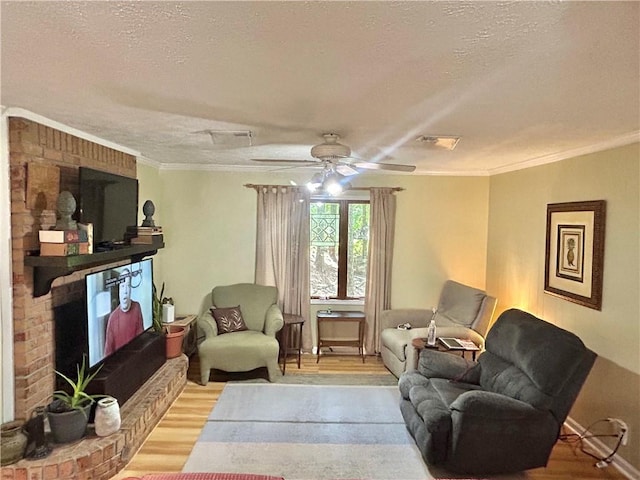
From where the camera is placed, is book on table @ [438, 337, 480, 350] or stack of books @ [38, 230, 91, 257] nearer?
stack of books @ [38, 230, 91, 257]

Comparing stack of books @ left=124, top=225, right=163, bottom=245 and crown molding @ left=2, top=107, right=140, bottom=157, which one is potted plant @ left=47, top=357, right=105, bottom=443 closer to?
stack of books @ left=124, top=225, right=163, bottom=245

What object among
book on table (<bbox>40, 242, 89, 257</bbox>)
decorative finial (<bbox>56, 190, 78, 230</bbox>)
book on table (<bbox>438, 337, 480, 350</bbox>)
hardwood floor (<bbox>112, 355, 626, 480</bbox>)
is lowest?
hardwood floor (<bbox>112, 355, 626, 480</bbox>)

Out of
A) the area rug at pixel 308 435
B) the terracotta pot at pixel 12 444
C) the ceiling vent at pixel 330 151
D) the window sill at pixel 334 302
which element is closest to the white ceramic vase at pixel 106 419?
the terracotta pot at pixel 12 444

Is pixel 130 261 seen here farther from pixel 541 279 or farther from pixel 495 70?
pixel 541 279

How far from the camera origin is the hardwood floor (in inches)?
119

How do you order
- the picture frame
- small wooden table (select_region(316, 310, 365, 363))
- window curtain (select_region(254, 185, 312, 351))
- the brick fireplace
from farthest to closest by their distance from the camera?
window curtain (select_region(254, 185, 312, 351)) < small wooden table (select_region(316, 310, 365, 363)) < the picture frame < the brick fireplace

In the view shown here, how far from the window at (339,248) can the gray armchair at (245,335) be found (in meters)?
0.74

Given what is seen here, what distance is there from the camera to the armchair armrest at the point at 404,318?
5.29 m

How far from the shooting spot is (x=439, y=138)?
3.22 meters

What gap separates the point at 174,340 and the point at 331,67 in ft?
11.8

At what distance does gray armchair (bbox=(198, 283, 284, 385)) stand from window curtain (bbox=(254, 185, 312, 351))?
215 millimetres

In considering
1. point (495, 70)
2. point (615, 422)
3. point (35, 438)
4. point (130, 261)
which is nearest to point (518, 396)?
point (615, 422)

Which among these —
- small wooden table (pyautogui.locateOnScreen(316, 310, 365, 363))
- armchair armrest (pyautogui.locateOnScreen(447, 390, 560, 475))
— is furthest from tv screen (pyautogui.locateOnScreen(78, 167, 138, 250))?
armchair armrest (pyautogui.locateOnScreen(447, 390, 560, 475))

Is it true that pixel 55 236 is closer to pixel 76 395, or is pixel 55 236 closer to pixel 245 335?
pixel 76 395
